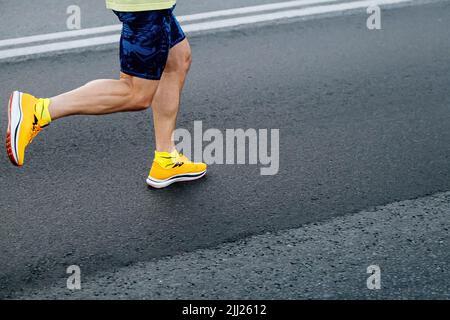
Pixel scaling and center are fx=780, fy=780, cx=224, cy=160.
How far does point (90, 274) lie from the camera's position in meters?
3.92

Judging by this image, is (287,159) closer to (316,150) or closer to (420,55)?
(316,150)

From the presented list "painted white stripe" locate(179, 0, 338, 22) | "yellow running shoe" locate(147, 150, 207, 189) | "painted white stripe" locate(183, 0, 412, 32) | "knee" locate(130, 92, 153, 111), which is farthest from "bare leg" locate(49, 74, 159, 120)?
"painted white stripe" locate(179, 0, 338, 22)

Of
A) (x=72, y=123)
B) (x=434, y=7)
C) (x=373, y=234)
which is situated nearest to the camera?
(x=373, y=234)

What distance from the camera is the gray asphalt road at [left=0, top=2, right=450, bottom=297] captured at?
429cm

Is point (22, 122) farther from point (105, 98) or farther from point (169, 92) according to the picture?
point (169, 92)

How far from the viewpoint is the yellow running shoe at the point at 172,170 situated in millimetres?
4855

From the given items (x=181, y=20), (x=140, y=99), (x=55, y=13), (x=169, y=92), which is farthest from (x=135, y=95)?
(x=55, y=13)

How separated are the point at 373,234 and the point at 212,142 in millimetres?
1578

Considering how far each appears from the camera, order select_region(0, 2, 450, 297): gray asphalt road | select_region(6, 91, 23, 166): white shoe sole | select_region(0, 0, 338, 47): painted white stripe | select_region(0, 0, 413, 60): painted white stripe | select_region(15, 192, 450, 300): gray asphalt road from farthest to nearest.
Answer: select_region(0, 0, 338, 47): painted white stripe, select_region(0, 0, 413, 60): painted white stripe, select_region(6, 91, 23, 166): white shoe sole, select_region(0, 2, 450, 297): gray asphalt road, select_region(15, 192, 450, 300): gray asphalt road

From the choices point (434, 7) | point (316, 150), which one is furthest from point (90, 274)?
point (434, 7)

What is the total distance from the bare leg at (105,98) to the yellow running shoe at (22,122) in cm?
7

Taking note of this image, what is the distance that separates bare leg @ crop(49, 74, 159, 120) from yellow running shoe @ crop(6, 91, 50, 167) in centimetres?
7

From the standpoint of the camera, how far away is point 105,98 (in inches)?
181

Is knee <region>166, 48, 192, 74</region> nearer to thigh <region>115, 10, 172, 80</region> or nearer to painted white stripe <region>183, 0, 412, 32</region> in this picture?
thigh <region>115, 10, 172, 80</region>
